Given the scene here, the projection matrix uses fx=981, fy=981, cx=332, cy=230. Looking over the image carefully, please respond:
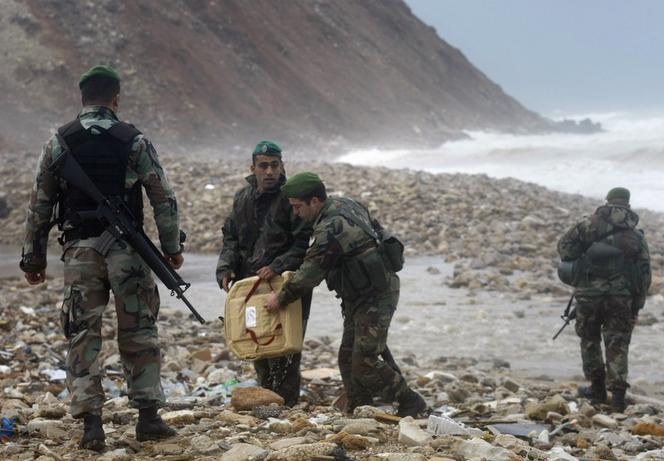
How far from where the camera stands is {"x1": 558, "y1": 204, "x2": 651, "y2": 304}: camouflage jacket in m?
7.04

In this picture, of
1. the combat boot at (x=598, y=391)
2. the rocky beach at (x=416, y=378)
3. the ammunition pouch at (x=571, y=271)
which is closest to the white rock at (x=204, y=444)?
the rocky beach at (x=416, y=378)

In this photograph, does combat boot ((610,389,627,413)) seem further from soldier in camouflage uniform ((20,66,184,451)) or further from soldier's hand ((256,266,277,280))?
soldier in camouflage uniform ((20,66,184,451))

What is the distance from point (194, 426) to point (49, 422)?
29.4 inches

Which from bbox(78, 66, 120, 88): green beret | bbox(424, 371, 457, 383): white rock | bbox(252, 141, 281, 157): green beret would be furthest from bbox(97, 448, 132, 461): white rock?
bbox(424, 371, 457, 383): white rock

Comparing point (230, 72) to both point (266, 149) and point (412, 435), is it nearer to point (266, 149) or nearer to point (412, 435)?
point (266, 149)

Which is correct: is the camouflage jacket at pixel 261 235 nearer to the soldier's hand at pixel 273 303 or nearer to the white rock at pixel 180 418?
the soldier's hand at pixel 273 303

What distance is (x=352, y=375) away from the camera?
5.63m

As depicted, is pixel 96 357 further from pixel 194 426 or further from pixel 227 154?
pixel 227 154

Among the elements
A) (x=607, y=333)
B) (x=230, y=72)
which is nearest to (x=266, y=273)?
(x=607, y=333)

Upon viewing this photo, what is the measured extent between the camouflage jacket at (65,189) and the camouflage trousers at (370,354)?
4.82 ft

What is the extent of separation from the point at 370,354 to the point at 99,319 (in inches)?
67.7

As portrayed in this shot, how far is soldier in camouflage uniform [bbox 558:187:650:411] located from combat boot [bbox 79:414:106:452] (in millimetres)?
4013

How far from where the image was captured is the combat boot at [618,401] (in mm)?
7020

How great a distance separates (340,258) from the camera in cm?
545
